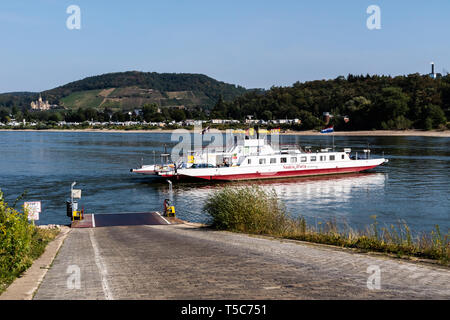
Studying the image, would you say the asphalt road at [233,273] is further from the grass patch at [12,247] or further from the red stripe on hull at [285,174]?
the red stripe on hull at [285,174]

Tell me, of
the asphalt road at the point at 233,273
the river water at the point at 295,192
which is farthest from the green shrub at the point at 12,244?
the river water at the point at 295,192

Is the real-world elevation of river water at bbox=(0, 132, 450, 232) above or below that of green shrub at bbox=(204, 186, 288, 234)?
below

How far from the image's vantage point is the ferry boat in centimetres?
5578

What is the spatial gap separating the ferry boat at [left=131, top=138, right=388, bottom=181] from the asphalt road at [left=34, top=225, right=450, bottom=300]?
123ft

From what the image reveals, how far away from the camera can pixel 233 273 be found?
12281mm

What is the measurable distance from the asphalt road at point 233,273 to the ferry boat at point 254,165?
37.6 m

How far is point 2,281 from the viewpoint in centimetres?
1122

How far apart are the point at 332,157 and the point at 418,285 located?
54.3 metres

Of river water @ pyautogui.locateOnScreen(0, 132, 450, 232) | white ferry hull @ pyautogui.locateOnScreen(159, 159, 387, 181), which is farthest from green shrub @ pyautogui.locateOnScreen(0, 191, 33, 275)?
white ferry hull @ pyautogui.locateOnScreen(159, 159, 387, 181)

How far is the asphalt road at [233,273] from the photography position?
33.9ft

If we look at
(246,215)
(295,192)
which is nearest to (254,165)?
(295,192)

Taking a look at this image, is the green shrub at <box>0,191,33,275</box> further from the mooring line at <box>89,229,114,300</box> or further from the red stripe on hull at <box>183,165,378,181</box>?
the red stripe on hull at <box>183,165,378,181</box>
